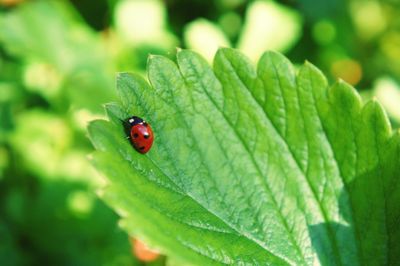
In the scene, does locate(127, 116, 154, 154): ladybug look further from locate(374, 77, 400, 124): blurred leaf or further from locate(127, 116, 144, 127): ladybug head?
locate(374, 77, 400, 124): blurred leaf

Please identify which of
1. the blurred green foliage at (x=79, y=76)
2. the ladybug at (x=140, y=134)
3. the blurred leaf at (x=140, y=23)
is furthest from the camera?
the blurred leaf at (x=140, y=23)

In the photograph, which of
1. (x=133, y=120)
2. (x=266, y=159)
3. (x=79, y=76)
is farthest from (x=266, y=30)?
(x=133, y=120)

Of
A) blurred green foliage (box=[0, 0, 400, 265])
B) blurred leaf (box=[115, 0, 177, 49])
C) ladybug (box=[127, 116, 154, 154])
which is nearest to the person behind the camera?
ladybug (box=[127, 116, 154, 154])

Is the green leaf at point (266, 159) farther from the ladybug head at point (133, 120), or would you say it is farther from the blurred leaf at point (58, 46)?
the blurred leaf at point (58, 46)

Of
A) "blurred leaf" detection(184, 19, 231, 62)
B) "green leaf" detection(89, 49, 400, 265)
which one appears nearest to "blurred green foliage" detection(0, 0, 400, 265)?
"blurred leaf" detection(184, 19, 231, 62)

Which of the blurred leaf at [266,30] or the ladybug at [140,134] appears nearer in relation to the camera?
Answer: the ladybug at [140,134]

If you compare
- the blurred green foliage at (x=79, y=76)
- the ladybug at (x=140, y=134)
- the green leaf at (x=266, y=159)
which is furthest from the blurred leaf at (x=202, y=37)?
A: the ladybug at (x=140, y=134)

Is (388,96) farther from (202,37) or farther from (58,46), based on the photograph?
(58,46)
